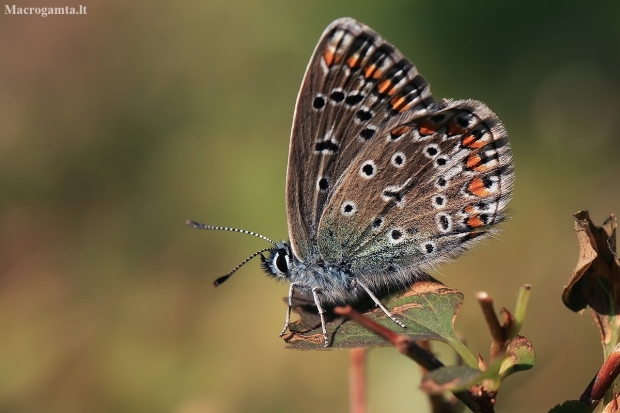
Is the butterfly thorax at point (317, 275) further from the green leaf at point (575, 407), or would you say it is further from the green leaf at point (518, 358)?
the green leaf at point (575, 407)

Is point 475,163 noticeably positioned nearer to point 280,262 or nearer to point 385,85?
point 385,85

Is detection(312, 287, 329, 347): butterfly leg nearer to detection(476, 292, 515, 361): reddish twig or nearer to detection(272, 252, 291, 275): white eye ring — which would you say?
detection(272, 252, 291, 275): white eye ring

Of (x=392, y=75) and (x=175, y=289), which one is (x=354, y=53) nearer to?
(x=392, y=75)

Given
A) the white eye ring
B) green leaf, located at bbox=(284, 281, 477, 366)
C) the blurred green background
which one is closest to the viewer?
green leaf, located at bbox=(284, 281, 477, 366)

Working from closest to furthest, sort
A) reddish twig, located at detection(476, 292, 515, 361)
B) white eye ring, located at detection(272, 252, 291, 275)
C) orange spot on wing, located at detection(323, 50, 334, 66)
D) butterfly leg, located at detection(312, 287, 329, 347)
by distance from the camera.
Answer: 1. reddish twig, located at detection(476, 292, 515, 361)
2. butterfly leg, located at detection(312, 287, 329, 347)
3. orange spot on wing, located at detection(323, 50, 334, 66)
4. white eye ring, located at detection(272, 252, 291, 275)

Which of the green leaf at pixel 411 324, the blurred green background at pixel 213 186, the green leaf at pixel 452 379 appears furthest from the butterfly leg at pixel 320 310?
the green leaf at pixel 452 379

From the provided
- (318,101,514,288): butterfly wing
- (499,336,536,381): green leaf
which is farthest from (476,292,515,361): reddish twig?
(318,101,514,288): butterfly wing

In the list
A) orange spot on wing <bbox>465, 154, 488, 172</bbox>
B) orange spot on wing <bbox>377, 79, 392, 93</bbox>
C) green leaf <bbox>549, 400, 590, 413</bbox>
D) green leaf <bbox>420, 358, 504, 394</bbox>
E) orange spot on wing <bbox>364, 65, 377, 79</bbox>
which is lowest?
green leaf <bbox>549, 400, 590, 413</bbox>
